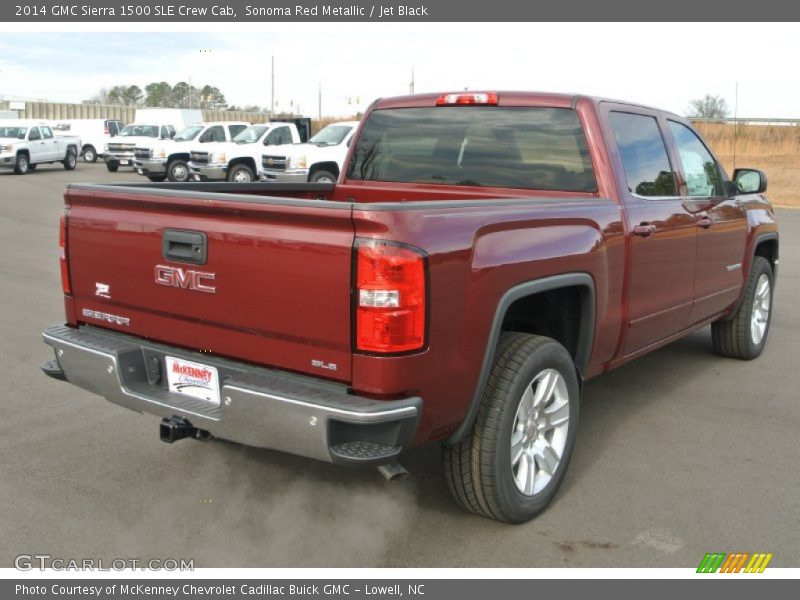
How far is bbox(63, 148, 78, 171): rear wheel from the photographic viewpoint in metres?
30.5

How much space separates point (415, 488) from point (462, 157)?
6.37 feet

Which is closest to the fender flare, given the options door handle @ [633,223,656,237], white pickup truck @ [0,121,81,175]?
door handle @ [633,223,656,237]

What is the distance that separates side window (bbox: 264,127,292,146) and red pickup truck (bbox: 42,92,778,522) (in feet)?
59.0

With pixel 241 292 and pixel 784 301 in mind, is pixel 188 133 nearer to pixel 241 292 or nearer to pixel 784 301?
pixel 784 301

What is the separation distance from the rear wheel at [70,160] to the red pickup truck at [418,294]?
92.7 feet

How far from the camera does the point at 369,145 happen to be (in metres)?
5.28

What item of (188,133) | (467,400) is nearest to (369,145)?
(467,400)

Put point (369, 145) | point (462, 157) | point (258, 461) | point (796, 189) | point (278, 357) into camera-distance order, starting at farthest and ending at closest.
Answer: point (796, 189) → point (369, 145) → point (462, 157) → point (258, 461) → point (278, 357)

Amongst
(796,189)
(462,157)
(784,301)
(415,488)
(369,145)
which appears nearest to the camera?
(415,488)

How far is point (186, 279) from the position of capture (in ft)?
11.2

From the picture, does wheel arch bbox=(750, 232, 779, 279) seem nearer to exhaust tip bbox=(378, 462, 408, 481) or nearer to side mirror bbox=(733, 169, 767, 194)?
side mirror bbox=(733, 169, 767, 194)

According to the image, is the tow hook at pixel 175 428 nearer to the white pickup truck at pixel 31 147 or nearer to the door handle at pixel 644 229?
the door handle at pixel 644 229

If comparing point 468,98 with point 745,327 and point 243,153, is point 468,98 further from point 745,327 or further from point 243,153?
point 243,153

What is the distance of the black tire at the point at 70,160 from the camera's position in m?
30.5
